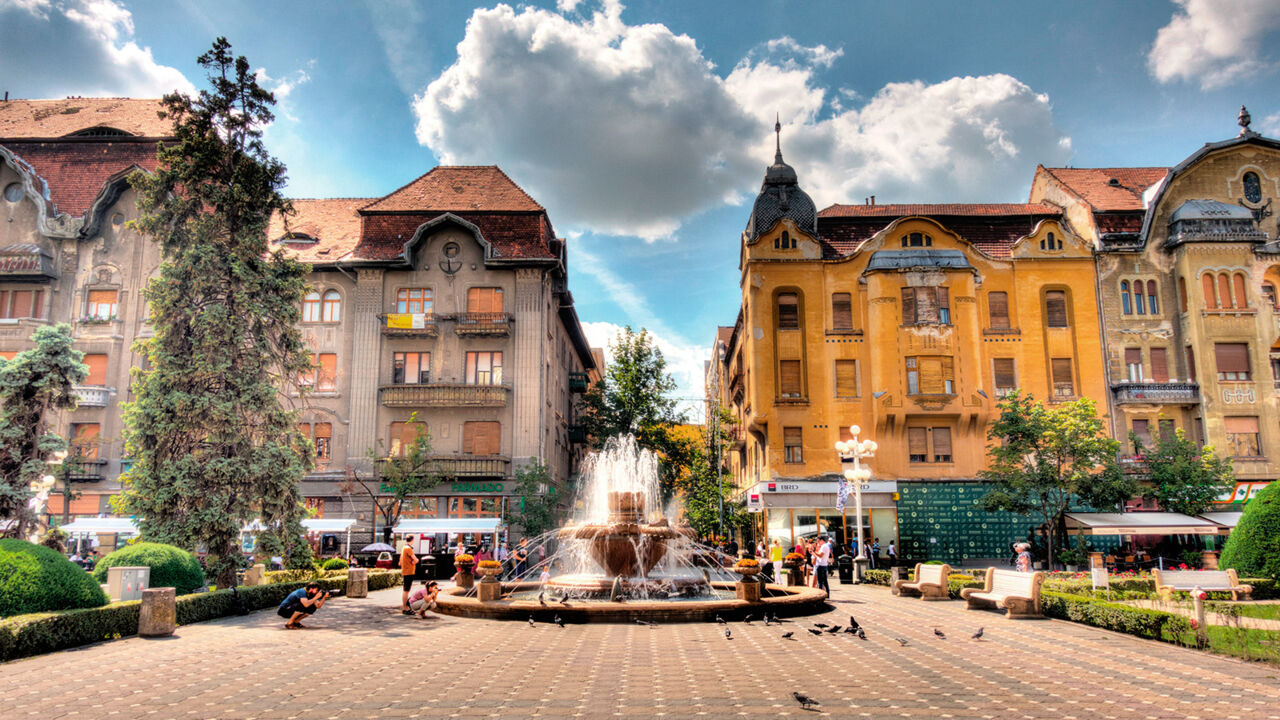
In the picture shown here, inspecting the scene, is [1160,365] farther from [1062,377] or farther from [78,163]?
[78,163]

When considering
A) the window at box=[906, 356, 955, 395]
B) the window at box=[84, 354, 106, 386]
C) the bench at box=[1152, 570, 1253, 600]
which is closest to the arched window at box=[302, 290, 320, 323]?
the window at box=[84, 354, 106, 386]

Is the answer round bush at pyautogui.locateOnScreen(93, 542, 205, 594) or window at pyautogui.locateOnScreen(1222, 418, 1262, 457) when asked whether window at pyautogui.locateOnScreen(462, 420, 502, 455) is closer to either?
round bush at pyautogui.locateOnScreen(93, 542, 205, 594)

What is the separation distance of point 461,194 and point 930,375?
23.9 metres

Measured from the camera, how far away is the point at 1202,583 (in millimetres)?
17281

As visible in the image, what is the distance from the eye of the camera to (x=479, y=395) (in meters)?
37.8

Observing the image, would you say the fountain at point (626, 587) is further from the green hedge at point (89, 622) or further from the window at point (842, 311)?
the window at point (842, 311)

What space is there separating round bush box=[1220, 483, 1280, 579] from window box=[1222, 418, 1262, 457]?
22659 mm

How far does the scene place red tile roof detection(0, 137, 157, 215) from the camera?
39.8 meters

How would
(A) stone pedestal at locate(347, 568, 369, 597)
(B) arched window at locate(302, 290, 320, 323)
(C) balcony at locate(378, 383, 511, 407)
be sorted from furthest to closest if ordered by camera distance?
1. (B) arched window at locate(302, 290, 320, 323)
2. (C) balcony at locate(378, 383, 511, 407)
3. (A) stone pedestal at locate(347, 568, 369, 597)

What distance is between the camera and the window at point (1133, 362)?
37.9 meters

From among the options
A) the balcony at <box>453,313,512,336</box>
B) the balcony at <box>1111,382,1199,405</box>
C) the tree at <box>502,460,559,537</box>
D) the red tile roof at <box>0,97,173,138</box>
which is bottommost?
the tree at <box>502,460,559,537</box>

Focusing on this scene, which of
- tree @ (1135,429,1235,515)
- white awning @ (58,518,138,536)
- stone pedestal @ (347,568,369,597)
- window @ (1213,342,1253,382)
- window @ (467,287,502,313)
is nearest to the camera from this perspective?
stone pedestal @ (347,568,369,597)

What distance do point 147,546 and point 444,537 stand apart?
22.3 m

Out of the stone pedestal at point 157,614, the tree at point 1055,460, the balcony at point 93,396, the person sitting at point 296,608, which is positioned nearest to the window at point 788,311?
the tree at point 1055,460
